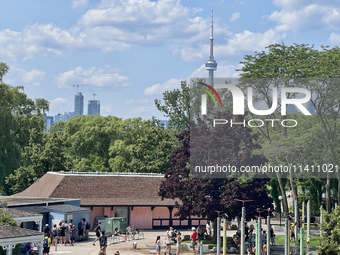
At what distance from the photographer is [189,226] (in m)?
46.2

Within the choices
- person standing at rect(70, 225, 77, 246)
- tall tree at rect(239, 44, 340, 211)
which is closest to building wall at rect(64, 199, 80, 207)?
person standing at rect(70, 225, 77, 246)

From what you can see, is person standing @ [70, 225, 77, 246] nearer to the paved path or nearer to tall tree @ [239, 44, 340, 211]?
the paved path

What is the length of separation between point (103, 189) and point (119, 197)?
1784 mm

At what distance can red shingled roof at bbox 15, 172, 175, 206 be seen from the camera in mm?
45469

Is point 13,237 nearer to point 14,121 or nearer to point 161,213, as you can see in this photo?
point 161,213

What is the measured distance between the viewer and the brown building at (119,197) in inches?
1781

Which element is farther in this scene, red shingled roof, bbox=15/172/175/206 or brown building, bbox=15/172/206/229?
red shingled roof, bbox=15/172/175/206

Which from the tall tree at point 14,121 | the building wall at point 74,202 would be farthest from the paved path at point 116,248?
the tall tree at point 14,121

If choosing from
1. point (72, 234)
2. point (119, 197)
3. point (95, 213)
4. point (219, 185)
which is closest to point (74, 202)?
point (95, 213)

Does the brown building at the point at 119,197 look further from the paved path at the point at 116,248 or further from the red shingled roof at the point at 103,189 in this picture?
the paved path at the point at 116,248

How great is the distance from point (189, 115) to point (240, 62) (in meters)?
34.0

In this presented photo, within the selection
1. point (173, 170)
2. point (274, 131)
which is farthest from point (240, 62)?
point (173, 170)

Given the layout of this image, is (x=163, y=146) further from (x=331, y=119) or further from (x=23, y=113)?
(x=331, y=119)

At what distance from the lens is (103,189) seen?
154 feet
